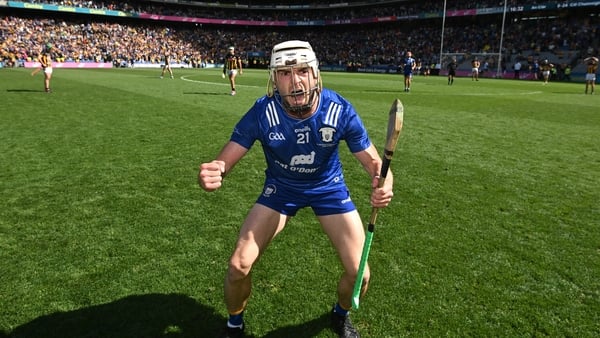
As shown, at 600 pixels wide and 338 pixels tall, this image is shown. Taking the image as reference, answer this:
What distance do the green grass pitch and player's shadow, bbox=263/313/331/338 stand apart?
12 millimetres

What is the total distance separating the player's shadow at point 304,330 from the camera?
327cm

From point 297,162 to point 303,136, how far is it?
0.73 ft

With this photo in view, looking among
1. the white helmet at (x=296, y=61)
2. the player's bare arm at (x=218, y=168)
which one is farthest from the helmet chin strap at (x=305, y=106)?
the player's bare arm at (x=218, y=168)

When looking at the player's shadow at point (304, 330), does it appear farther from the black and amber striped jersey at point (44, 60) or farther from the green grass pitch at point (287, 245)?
the black and amber striped jersey at point (44, 60)

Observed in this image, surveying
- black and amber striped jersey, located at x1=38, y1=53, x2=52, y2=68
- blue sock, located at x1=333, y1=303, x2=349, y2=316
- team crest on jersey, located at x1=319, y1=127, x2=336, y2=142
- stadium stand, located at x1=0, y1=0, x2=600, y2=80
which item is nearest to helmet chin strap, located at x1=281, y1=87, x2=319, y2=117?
team crest on jersey, located at x1=319, y1=127, x2=336, y2=142

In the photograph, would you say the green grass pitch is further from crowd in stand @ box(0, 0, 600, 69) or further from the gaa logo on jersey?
crowd in stand @ box(0, 0, 600, 69)

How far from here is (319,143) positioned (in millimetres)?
3188

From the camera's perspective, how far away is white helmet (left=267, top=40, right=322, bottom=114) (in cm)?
297

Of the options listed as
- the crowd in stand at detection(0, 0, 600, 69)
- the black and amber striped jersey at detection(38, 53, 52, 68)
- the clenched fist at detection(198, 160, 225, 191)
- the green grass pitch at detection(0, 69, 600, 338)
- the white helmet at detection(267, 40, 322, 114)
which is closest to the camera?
the clenched fist at detection(198, 160, 225, 191)

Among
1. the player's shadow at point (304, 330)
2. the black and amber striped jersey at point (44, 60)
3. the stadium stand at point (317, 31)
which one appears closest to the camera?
the player's shadow at point (304, 330)

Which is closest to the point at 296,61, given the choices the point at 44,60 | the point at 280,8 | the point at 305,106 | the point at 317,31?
the point at 305,106

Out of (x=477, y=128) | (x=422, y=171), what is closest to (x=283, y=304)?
(x=422, y=171)

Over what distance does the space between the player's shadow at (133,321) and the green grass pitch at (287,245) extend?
0.6 inches

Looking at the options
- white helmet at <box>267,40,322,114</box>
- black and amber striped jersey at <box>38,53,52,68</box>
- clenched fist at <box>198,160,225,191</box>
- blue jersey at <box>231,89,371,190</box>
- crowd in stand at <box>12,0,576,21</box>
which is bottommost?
clenched fist at <box>198,160,225,191</box>
